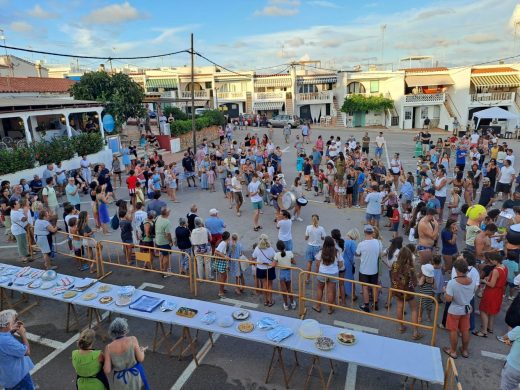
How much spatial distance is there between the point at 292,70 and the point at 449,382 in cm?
4558

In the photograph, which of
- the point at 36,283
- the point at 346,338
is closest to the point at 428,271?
the point at 346,338

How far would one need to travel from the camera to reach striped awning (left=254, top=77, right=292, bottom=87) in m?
47.6

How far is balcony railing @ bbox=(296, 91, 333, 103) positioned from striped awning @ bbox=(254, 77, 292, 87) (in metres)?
2.27

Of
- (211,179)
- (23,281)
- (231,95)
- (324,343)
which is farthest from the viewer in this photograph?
A: (231,95)

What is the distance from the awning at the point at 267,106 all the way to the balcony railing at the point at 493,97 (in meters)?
21.7

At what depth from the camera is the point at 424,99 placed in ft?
132

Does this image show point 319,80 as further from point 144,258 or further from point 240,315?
point 240,315

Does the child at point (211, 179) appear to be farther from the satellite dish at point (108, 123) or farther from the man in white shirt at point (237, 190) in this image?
the satellite dish at point (108, 123)

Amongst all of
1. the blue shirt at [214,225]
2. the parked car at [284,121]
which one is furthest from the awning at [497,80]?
the blue shirt at [214,225]

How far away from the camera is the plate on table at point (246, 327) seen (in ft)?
18.1

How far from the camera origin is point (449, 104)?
40.3 m

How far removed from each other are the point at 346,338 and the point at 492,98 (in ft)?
138

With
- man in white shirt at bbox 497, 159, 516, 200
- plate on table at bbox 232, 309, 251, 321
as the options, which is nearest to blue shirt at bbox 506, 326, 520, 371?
plate on table at bbox 232, 309, 251, 321

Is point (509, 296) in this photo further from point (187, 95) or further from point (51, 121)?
point (187, 95)
